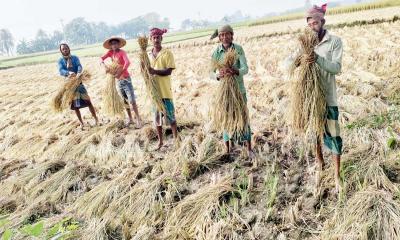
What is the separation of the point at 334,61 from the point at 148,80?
6.69 ft

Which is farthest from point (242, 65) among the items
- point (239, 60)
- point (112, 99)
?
point (112, 99)

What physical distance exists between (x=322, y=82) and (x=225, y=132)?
46.4 inches

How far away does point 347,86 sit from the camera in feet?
16.5

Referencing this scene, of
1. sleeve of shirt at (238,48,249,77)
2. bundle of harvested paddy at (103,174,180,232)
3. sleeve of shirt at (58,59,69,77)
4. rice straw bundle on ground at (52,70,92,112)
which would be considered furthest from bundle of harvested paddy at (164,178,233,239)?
sleeve of shirt at (58,59,69,77)

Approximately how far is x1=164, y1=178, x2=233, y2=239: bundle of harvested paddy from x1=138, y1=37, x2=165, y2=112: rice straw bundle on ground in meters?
1.27

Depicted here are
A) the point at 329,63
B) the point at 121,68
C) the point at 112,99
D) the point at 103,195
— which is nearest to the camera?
the point at 329,63

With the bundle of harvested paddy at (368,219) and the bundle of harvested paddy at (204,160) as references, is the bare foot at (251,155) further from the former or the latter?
the bundle of harvested paddy at (368,219)

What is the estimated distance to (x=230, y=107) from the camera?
3357 mm

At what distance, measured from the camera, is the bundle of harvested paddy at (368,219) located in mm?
2193

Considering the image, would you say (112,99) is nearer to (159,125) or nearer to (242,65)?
(159,125)

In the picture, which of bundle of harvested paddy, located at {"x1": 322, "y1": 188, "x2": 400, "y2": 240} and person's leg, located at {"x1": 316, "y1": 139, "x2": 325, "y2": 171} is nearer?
bundle of harvested paddy, located at {"x1": 322, "y1": 188, "x2": 400, "y2": 240}

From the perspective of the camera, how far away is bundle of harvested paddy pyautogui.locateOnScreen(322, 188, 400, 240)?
2.19 metres

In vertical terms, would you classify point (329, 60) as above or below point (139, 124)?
above

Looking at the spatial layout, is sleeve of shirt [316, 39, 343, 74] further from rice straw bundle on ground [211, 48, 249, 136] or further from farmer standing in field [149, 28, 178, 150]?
farmer standing in field [149, 28, 178, 150]
